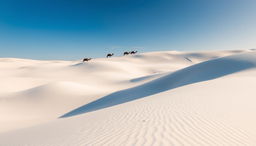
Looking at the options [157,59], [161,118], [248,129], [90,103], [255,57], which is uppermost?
[157,59]

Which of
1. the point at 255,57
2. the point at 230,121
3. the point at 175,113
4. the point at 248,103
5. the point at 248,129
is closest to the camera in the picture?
the point at 248,129

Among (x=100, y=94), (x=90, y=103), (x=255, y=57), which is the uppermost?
(x=255, y=57)

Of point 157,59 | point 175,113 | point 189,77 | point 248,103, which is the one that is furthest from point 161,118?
point 157,59

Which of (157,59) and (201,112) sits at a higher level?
(157,59)

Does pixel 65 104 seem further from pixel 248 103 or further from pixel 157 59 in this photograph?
pixel 157 59

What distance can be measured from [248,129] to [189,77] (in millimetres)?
11314

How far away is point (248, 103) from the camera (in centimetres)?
475

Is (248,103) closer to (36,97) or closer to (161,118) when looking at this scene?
(161,118)

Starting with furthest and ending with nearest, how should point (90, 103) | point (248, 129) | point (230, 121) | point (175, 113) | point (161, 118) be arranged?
point (90, 103), point (175, 113), point (161, 118), point (230, 121), point (248, 129)

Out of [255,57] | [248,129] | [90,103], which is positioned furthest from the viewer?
[255,57]

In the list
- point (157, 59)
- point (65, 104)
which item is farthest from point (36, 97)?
point (157, 59)

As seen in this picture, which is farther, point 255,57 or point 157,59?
point 157,59

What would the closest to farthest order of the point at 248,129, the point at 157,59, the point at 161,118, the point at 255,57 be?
the point at 248,129
the point at 161,118
the point at 255,57
the point at 157,59

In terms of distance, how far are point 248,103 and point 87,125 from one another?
4.87 m
